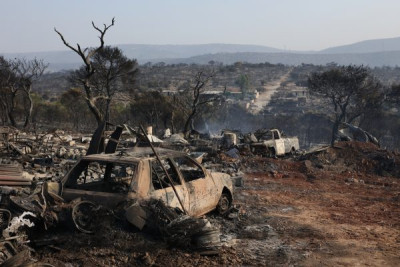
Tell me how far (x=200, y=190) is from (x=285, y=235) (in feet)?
5.72

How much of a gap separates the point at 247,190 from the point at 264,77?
10437cm

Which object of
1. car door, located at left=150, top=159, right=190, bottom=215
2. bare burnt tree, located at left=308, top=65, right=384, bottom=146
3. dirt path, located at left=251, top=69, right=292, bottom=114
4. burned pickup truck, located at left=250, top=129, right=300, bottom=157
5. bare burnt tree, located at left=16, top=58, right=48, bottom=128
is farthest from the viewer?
dirt path, located at left=251, top=69, right=292, bottom=114

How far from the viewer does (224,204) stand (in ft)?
29.8

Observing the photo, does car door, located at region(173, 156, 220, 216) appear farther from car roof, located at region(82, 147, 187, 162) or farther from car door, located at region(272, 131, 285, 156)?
car door, located at region(272, 131, 285, 156)

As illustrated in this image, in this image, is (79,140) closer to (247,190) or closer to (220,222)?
(247,190)

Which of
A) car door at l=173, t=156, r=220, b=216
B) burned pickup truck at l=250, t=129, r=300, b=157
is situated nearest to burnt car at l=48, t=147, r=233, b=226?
car door at l=173, t=156, r=220, b=216

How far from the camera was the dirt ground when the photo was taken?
6.05 meters

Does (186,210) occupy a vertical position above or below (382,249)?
above

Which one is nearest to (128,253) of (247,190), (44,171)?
(247,190)

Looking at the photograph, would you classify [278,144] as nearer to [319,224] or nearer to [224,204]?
[319,224]

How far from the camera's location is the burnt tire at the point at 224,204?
8914 millimetres

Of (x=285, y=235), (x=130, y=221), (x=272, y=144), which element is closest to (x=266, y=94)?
(x=272, y=144)

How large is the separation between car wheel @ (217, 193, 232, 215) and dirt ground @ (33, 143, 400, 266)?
0.16 m

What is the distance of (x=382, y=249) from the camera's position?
25.4ft
